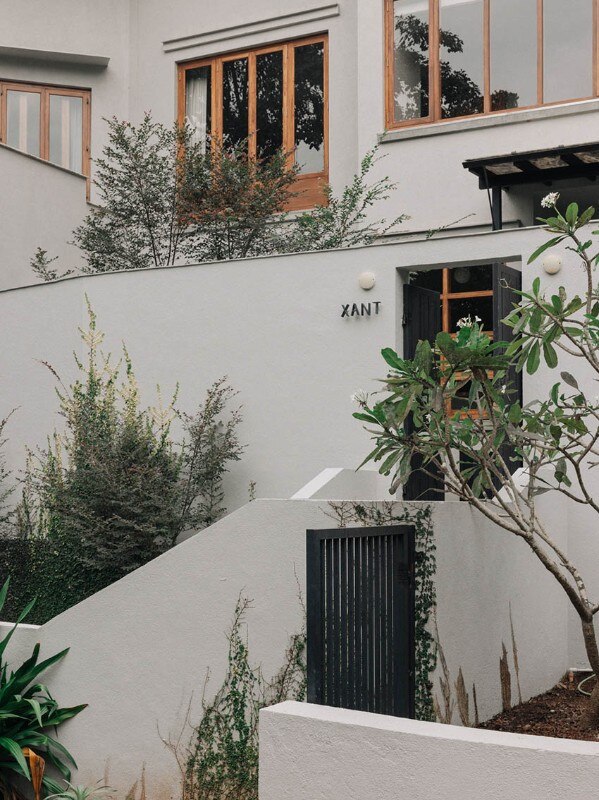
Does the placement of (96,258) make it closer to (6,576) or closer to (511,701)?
(6,576)

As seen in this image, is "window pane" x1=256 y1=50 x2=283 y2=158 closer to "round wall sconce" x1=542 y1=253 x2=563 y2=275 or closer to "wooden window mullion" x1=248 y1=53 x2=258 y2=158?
"wooden window mullion" x1=248 y1=53 x2=258 y2=158

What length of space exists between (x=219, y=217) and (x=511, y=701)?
25.0ft

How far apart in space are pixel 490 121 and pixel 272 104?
3.70 m

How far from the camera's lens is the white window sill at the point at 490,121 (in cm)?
1309

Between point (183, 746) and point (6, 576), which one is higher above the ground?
point (6, 576)

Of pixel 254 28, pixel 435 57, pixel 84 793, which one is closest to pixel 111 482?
pixel 84 793

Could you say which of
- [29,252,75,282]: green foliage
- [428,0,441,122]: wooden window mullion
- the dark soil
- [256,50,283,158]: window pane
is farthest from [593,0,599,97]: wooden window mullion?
the dark soil

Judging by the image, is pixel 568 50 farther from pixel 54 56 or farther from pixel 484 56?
pixel 54 56

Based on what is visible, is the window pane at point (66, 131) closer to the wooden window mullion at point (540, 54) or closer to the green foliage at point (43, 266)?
the green foliage at point (43, 266)

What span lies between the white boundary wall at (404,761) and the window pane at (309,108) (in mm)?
11035

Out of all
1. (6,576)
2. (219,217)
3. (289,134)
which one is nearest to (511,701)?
(6,576)

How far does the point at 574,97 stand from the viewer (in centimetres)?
1323

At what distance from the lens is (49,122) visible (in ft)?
56.9

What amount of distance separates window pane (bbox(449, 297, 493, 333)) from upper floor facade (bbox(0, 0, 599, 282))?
106cm
